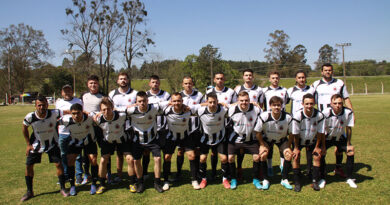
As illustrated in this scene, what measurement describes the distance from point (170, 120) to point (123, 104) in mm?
1062

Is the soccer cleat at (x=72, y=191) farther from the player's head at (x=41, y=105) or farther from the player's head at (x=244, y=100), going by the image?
the player's head at (x=244, y=100)

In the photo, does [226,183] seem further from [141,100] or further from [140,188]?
[141,100]

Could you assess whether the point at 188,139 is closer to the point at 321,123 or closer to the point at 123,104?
the point at 123,104

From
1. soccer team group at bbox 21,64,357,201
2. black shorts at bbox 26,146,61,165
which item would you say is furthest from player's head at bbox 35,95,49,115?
black shorts at bbox 26,146,61,165

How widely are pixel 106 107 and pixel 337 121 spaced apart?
4.08 meters

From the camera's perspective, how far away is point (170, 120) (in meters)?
4.87

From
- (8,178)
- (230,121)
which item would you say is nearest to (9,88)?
(8,178)

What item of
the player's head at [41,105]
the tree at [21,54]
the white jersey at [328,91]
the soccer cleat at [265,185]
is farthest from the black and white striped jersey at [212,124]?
the tree at [21,54]

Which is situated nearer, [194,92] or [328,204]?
[328,204]

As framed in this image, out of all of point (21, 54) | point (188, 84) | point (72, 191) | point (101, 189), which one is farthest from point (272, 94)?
point (21, 54)

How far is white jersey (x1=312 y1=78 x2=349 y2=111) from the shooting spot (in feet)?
17.5

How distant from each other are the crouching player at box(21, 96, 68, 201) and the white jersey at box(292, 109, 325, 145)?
162 inches

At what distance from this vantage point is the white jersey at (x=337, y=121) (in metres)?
4.73

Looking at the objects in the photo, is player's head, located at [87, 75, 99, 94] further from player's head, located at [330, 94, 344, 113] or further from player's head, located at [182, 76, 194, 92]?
player's head, located at [330, 94, 344, 113]
